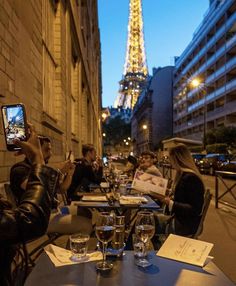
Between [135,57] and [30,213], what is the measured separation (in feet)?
492

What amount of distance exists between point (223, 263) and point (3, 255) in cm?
414

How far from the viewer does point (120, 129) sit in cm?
11381

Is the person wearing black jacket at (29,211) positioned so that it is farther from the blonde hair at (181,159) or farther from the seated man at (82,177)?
the seated man at (82,177)

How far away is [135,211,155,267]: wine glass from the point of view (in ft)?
7.11

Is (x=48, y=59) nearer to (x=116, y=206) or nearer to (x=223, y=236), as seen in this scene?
(x=116, y=206)

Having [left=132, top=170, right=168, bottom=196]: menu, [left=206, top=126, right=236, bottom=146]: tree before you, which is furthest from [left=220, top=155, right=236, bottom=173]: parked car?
[left=132, top=170, right=168, bottom=196]: menu

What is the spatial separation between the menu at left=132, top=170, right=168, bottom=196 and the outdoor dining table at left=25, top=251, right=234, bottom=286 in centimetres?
276

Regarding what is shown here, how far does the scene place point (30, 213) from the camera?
5.42 ft

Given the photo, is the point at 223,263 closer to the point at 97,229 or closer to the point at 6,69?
the point at 97,229

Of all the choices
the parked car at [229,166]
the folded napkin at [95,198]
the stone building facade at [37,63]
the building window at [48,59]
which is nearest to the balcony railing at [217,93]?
the parked car at [229,166]

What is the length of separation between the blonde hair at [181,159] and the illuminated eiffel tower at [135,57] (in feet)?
466

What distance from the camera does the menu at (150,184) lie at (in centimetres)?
495

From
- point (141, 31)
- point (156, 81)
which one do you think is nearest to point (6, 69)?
point (156, 81)

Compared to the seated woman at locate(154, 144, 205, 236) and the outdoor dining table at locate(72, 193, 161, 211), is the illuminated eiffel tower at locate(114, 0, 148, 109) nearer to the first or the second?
the outdoor dining table at locate(72, 193, 161, 211)
